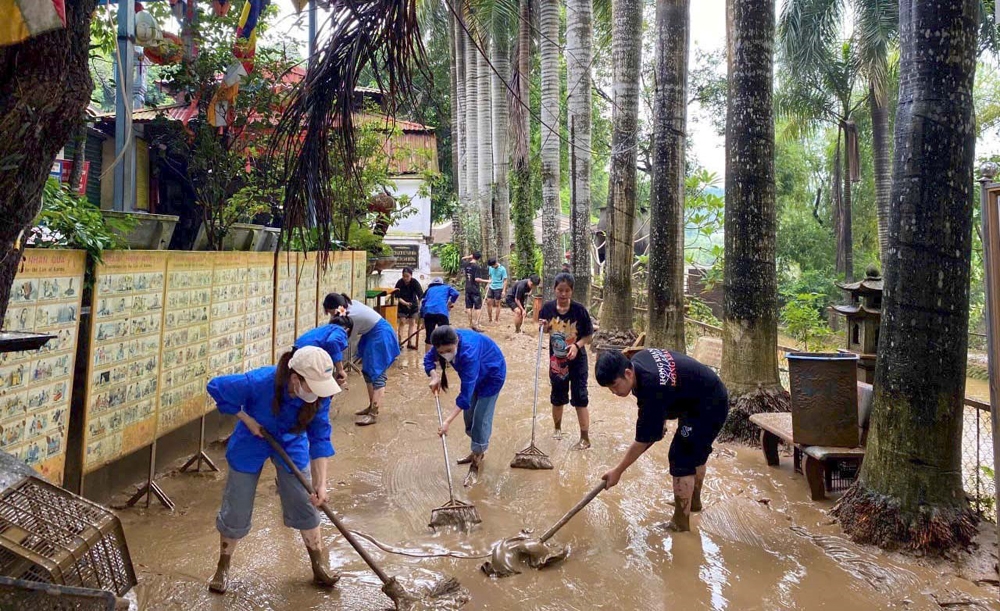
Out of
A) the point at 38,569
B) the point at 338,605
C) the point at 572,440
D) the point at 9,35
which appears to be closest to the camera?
the point at 9,35

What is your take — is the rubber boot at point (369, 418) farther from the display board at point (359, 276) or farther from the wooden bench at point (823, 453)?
the wooden bench at point (823, 453)

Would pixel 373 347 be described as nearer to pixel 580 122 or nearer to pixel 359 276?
pixel 359 276

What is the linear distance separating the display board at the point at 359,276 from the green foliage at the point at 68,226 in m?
6.74

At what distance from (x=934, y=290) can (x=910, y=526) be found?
1576mm

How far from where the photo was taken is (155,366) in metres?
4.96

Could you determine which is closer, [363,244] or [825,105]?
[363,244]

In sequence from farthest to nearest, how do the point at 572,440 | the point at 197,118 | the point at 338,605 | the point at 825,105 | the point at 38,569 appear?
1. the point at 825,105
2. the point at 197,118
3. the point at 572,440
4. the point at 338,605
5. the point at 38,569

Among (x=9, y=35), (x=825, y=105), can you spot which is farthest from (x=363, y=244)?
(x=825, y=105)

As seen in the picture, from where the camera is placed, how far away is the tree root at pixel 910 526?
13.7 ft

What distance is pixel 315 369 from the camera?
3.40 metres

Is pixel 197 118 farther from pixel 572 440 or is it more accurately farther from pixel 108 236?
pixel 572 440

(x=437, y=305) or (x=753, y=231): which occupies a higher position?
(x=753, y=231)

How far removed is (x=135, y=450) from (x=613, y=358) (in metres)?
3.63

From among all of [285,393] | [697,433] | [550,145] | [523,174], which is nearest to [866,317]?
[697,433]
